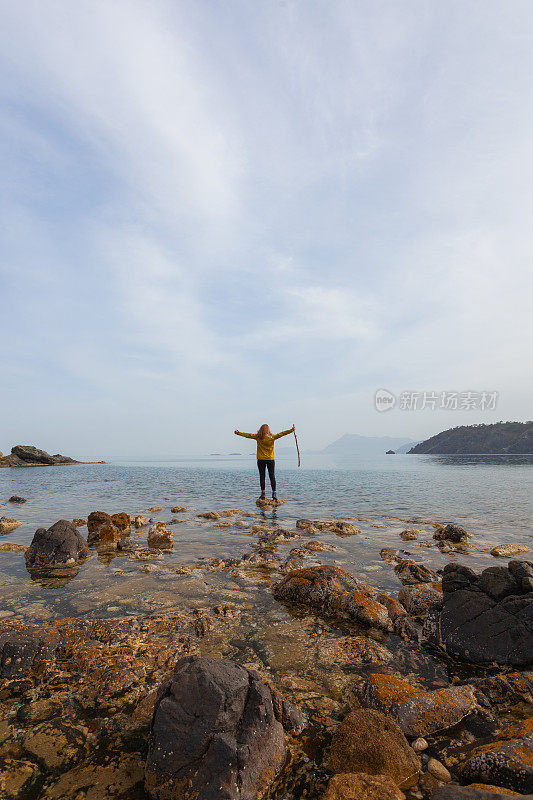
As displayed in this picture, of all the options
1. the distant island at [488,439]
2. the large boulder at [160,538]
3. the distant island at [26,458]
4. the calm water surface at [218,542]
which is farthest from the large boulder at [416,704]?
the distant island at [488,439]

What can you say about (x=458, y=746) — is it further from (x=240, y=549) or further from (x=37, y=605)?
(x=240, y=549)

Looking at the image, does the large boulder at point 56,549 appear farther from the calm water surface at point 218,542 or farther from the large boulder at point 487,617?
the large boulder at point 487,617

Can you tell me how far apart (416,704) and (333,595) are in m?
2.98

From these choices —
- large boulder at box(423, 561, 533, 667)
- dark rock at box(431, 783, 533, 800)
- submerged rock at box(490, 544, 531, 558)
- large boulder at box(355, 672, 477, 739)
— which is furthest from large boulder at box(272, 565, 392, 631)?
submerged rock at box(490, 544, 531, 558)

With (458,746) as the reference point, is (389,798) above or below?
above

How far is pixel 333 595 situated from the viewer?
22.0 feet

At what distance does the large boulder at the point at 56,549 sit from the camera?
942 centimetres

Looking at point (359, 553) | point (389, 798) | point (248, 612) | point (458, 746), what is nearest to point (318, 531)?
point (359, 553)

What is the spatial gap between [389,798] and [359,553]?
804 cm

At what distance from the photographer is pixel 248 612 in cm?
649

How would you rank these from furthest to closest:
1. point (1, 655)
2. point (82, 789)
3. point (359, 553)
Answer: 1. point (359, 553)
2. point (1, 655)
3. point (82, 789)

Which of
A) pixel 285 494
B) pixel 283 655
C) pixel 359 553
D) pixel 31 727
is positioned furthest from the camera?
pixel 285 494

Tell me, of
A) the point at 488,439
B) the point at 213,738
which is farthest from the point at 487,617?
the point at 488,439

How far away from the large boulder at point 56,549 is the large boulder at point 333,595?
19.3 feet
